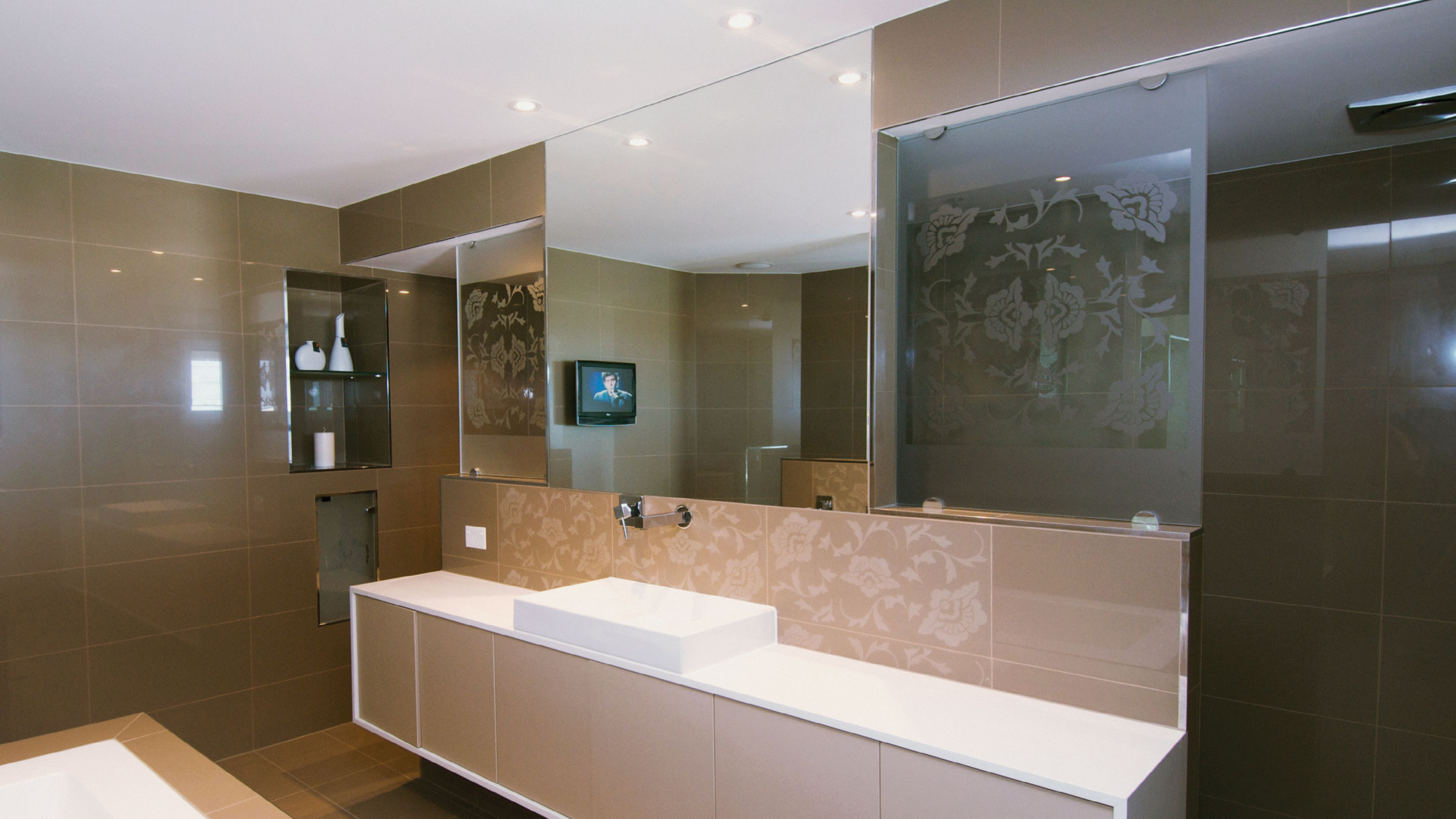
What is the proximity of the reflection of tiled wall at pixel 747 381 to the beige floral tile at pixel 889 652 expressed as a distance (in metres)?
0.42

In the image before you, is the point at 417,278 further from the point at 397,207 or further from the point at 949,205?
the point at 949,205

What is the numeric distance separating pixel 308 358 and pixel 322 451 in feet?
1.59

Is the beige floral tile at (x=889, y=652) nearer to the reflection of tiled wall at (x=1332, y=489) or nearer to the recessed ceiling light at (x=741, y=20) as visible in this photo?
the reflection of tiled wall at (x=1332, y=489)

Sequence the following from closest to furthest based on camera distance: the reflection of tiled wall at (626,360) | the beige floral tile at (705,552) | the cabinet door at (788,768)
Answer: the cabinet door at (788,768), the beige floral tile at (705,552), the reflection of tiled wall at (626,360)

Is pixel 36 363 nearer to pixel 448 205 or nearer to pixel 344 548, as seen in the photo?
pixel 344 548

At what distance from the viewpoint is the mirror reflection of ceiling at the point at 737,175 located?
227 cm

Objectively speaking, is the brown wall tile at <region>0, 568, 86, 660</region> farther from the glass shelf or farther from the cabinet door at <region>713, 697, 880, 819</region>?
the cabinet door at <region>713, 697, 880, 819</region>

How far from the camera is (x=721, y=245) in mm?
2541

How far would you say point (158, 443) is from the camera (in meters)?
3.43

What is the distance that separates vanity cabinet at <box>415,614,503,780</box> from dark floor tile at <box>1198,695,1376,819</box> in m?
2.48

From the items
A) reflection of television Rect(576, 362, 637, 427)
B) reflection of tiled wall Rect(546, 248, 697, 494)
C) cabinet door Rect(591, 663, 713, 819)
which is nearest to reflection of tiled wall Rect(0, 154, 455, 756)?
reflection of tiled wall Rect(546, 248, 697, 494)

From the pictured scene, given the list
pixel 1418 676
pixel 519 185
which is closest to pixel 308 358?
pixel 519 185

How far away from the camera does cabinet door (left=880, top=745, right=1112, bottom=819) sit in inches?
59.4

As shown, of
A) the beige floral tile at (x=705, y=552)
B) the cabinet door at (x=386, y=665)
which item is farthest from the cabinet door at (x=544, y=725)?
the cabinet door at (x=386, y=665)
